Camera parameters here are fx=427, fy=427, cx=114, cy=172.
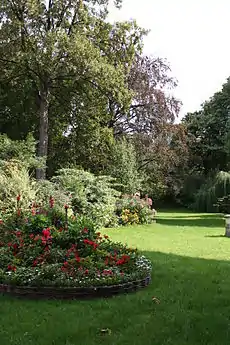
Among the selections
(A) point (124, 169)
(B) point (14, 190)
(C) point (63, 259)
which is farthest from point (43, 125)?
(C) point (63, 259)

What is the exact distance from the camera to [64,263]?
617 cm

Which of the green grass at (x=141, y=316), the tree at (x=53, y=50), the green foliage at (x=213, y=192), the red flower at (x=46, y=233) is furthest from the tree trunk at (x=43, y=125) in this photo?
the green grass at (x=141, y=316)

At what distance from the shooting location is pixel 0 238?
8188 millimetres

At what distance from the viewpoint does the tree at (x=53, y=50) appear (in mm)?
17672

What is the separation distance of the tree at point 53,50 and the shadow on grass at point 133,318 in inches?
522

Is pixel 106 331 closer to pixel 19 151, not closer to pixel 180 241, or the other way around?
pixel 180 241

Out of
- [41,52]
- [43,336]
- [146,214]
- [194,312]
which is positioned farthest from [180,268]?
[41,52]

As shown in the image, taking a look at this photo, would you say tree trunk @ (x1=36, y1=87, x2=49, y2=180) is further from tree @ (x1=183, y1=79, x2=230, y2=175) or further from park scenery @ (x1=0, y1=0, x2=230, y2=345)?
tree @ (x1=183, y1=79, x2=230, y2=175)

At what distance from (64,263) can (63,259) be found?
0.42 metres

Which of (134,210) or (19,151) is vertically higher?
(19,151)

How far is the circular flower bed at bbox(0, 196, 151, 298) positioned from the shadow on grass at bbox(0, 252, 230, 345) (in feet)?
0.70

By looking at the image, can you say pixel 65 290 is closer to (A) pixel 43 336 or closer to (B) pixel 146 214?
(A) pixel 43 336

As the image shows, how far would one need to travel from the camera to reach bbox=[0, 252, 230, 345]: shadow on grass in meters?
4.25

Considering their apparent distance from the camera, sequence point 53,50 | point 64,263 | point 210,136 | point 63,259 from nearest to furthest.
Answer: point 64,263
point 63,259
point 53,50
point 210,136
